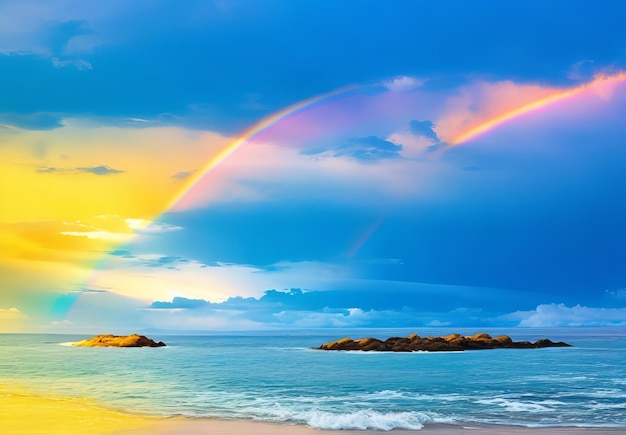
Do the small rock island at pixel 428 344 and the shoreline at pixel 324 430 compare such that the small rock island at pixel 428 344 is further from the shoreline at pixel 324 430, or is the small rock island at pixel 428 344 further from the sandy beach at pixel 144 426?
the shoreline at pixel 324 430

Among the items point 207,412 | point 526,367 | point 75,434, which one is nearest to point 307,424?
point 207,412

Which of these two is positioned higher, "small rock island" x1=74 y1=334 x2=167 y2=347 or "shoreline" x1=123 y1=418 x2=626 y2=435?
"small rock island" x1=74 y1=334 x2=167 y2=347

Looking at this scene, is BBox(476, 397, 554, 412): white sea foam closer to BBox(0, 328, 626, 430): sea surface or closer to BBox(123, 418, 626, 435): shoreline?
BBox(0, 328, 626, 430): sea surface

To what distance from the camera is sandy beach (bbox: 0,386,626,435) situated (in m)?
23.4

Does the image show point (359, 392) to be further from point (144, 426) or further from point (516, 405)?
point (144, 426)

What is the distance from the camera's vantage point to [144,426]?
24.8 m

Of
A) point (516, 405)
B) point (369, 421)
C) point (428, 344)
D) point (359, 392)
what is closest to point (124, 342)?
point (428, 344)

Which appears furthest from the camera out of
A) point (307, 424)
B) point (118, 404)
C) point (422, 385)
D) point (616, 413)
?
point (422, 385)

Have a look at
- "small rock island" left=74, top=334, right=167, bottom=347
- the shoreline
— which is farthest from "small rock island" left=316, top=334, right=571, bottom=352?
the shoreline

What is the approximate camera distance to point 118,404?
31.8 m

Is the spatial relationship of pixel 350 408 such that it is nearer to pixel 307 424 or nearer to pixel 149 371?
pixel 307 424

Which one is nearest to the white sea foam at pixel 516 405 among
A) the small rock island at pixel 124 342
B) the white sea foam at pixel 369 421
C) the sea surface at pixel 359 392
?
the sea surface at pixel 359 392

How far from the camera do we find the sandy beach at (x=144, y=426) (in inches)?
921

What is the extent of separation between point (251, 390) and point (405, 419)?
1524 centimetres
